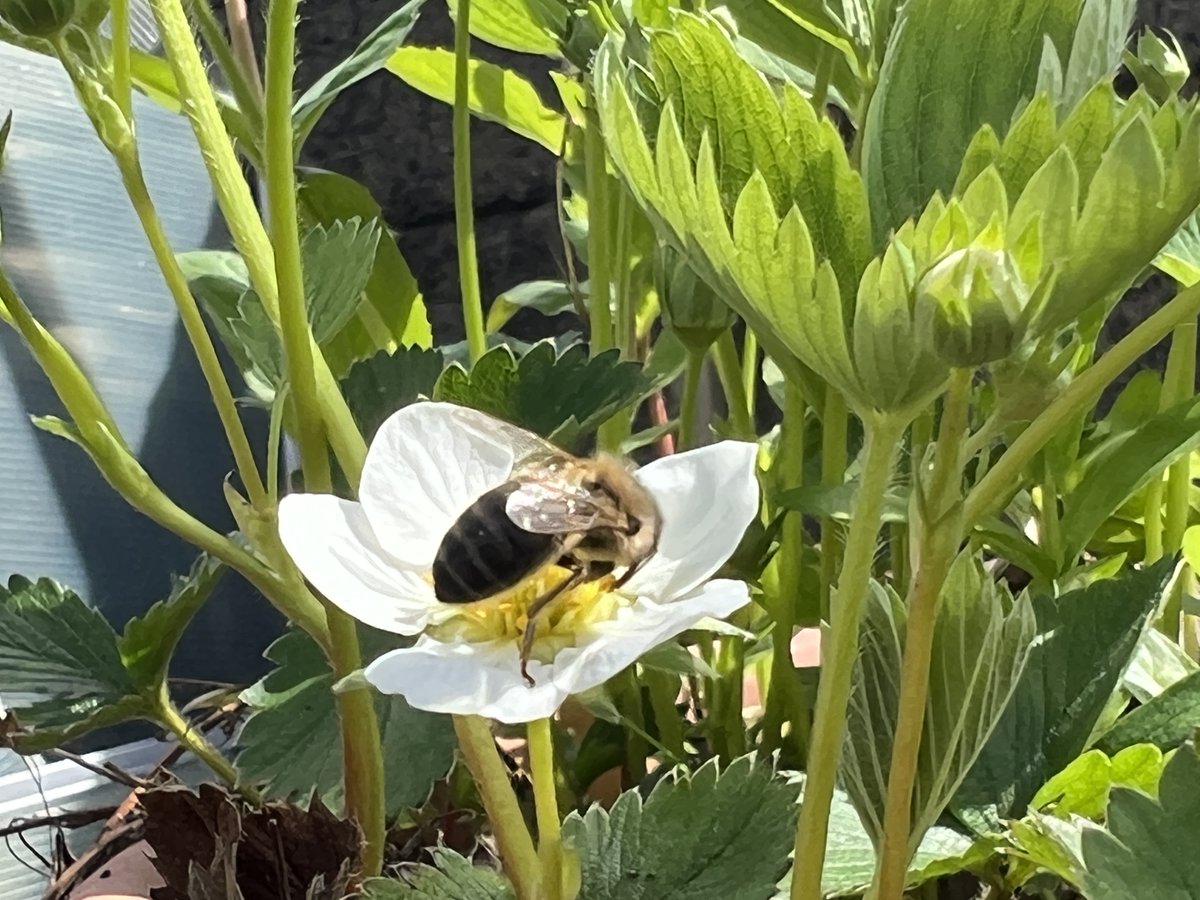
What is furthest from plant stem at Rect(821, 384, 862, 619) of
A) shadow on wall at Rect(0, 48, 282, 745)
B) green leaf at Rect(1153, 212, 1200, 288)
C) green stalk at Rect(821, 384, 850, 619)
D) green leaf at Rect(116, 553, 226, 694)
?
shadow on wall at Rect(0, 48, 282, 745)

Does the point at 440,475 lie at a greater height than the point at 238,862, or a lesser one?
greater

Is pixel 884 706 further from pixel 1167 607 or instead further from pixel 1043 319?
pixel 1167 607

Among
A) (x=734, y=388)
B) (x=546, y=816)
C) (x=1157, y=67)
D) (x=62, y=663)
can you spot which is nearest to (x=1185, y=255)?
(x=1157, y=67)

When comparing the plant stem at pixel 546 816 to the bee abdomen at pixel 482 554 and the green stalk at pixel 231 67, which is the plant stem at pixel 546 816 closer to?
the bee abdomen at pixel 482 554

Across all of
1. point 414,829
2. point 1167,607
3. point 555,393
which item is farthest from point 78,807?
point 1167,607

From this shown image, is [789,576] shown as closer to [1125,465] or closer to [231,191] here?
[1125,465]

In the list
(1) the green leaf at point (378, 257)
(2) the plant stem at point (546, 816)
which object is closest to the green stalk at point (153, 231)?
(2) the plant stem at point (546, 816)
